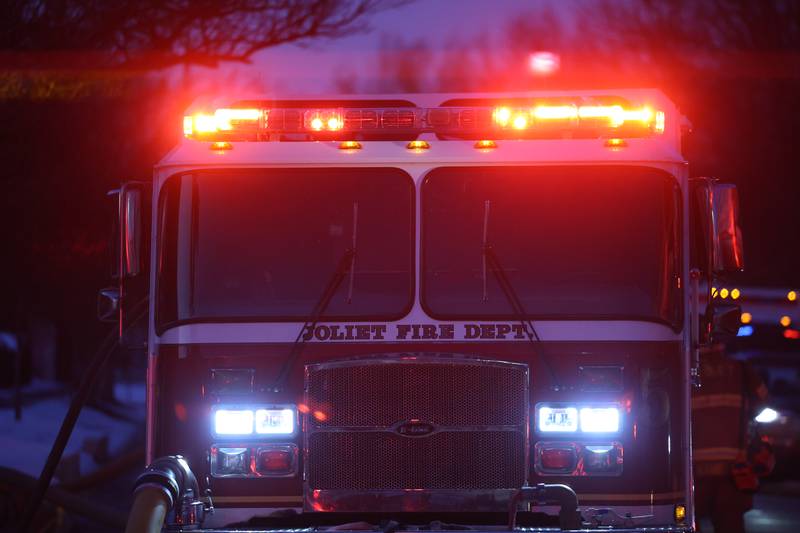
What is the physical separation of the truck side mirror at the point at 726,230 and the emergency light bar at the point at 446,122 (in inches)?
→ 20.3

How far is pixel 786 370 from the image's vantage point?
15750mm

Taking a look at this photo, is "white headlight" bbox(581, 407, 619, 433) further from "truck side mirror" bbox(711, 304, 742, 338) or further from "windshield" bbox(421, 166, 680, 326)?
"truck side mirror" bbox(711, 304, 742, 338)

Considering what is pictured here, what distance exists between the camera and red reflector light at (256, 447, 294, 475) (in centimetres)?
678

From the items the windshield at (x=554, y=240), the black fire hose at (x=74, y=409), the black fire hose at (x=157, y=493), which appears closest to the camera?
the black fire hose at (x=157, y=493)

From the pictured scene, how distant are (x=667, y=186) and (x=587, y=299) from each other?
0.68 metres

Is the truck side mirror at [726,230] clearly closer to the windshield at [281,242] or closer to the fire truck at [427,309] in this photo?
the fire truck at [427,309]

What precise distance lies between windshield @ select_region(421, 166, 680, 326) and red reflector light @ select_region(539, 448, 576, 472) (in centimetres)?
66

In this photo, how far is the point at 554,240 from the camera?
7086 mm

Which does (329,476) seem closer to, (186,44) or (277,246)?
(277,246)

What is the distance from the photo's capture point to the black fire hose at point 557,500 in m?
6.34

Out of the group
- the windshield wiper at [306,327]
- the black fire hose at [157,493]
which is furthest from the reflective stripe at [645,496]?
the black fire hose at [157,493]

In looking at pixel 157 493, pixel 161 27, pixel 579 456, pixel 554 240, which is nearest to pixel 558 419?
pixel 579 456

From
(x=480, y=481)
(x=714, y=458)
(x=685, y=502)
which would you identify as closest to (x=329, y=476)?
(x=480, y=481)

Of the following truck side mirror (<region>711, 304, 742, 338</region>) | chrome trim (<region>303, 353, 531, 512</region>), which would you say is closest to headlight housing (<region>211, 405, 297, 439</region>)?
chrome trim (<region>303, 353, 531, 512</region>)
